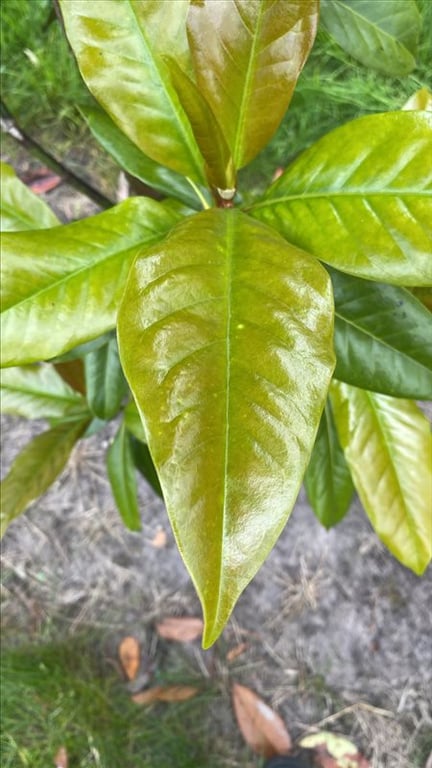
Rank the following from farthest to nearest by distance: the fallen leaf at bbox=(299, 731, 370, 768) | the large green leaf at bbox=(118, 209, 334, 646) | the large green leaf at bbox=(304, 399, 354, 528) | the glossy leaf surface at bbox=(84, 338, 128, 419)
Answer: the fallen leaf at bbox=(299, 731, 370, 768)
the large green leaf at bbox=(304, 399, 354, 528)
the glossy leaf surface at bbox=(84, 338, 128, 419)
the large green leaf at bbox=(118, 209, 334, 646)

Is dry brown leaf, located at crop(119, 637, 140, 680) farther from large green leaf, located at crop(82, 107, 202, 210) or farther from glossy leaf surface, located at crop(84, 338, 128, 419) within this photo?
large green leaf, located at crop(82, 107, 202, 210)

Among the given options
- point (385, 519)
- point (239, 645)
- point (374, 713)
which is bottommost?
point (374, 713)

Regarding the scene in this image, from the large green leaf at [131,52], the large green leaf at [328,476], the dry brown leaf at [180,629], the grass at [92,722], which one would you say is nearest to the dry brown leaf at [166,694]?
the grass at [92,722]

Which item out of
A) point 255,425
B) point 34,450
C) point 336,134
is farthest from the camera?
point 34,450

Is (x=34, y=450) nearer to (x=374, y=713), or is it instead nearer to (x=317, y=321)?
(x=317, y=321)

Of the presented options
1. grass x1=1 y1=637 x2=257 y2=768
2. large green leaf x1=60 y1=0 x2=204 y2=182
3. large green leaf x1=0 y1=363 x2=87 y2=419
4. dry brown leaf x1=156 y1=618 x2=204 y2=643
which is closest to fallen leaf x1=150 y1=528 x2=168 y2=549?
dry brown leaf x1=156 y1=618 x2=204 y2=643

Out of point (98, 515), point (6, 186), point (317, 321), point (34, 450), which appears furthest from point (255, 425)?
point (98, 515)
